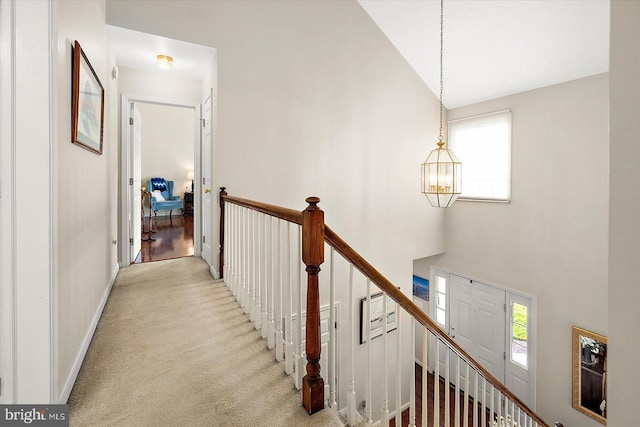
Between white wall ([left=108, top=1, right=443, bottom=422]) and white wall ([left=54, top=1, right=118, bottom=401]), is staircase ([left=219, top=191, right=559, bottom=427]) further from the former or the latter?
white wall ([left=54, top=1, right=118, bottom=401])

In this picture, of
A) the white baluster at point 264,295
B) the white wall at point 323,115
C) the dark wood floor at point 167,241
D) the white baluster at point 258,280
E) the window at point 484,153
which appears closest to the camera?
the white baluster at point 264,295

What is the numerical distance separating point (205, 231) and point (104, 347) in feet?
6.77

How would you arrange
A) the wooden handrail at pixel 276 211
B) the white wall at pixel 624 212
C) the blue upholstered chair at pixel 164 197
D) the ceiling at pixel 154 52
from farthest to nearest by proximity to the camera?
1. the blue upholstered chair at pixel 164 197
2. the ceiling at pixel 154 52
3. the wooden handrail at pixel 276 211
4. the white wall at pixel 624 212

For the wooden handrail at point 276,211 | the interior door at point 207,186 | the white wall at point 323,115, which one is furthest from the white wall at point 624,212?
the interior door at point 207,186

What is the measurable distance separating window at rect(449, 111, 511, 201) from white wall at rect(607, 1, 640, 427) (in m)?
3.74

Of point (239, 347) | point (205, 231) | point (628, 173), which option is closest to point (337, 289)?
point (205, 231)

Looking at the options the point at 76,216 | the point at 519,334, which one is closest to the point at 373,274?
the point at 76,216

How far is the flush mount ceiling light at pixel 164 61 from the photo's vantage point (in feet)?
11.2

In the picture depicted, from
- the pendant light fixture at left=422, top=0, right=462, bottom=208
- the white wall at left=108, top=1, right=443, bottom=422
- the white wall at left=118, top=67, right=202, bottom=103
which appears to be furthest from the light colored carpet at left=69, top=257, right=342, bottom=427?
Answer: the pendant light fixture at left=422, top=0, right=462, bottom=208

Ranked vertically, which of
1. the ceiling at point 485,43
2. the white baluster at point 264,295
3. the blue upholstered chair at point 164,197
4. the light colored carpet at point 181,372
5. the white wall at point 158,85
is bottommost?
the light colored carpet at point 181,372

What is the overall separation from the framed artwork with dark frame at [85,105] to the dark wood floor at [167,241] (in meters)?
2.27

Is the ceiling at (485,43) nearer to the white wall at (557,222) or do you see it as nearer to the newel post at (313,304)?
the white wall at (557,222)

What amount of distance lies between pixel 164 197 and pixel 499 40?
747 cm

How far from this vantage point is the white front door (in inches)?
195
